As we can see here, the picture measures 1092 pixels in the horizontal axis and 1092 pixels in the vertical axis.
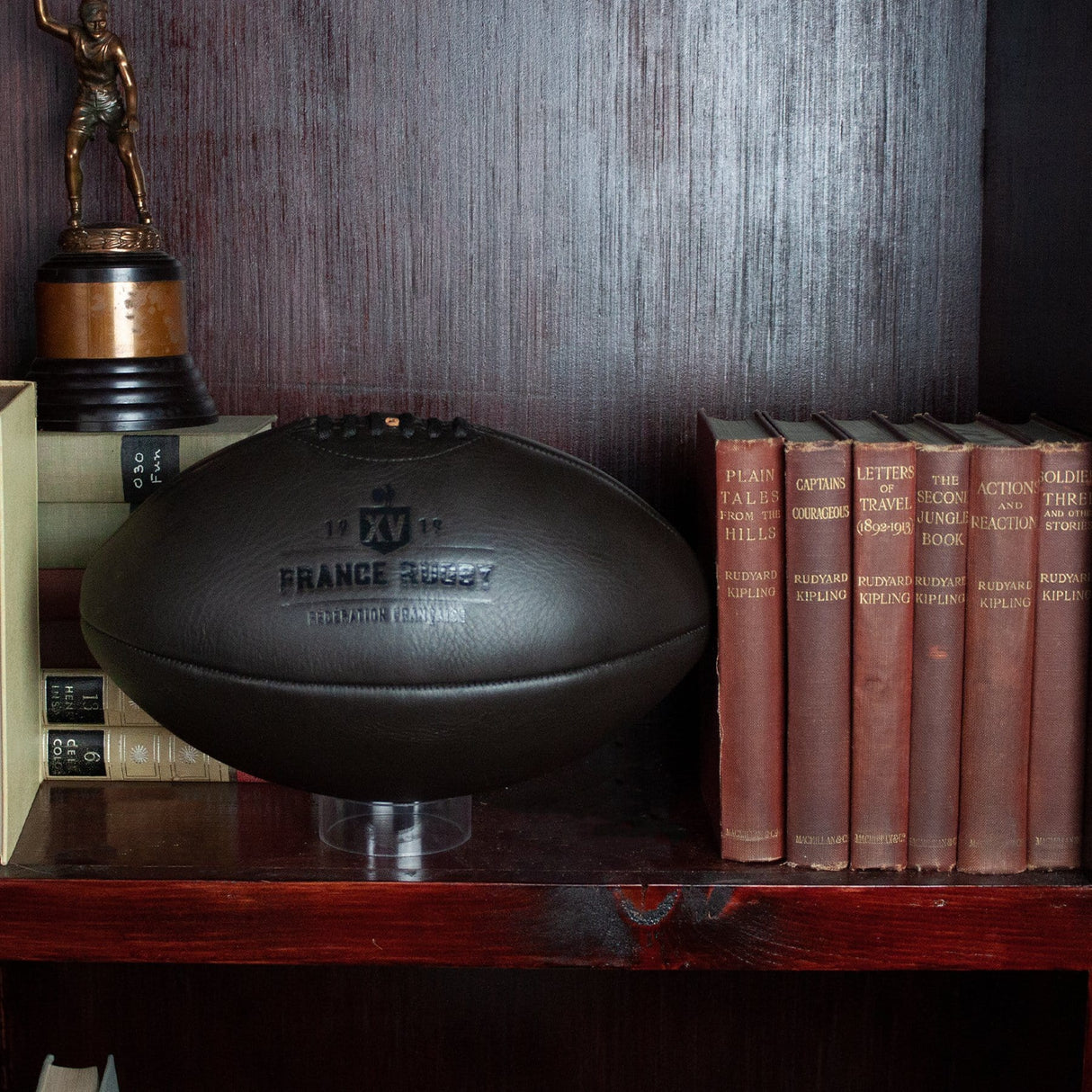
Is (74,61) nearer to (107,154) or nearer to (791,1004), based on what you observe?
(107,154)

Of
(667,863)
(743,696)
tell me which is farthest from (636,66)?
(667,863)

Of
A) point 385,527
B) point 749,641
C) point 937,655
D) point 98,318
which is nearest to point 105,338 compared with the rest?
point 98,318

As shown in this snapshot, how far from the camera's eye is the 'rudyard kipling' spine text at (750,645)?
35.9 inches

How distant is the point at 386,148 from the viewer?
1222 mm

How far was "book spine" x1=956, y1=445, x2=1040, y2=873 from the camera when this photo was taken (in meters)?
0.90

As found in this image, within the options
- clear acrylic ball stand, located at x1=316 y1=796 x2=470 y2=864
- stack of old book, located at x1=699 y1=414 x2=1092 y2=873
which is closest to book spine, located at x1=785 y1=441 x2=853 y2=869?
stack of old book, located at x1=699 y1=414 x2=1092 y2=873

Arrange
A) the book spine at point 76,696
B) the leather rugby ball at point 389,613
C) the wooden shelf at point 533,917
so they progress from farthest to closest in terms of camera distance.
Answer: the book spine at point 76,696 < the wooden shelf at point 533,917 < the leather rugby ball at point 389,613

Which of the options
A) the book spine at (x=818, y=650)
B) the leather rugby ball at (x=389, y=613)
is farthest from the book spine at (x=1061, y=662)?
the leather rugby ball at (x=389, y=613)

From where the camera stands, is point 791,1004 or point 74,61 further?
point 791,1004

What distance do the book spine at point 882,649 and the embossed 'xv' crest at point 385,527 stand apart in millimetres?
319

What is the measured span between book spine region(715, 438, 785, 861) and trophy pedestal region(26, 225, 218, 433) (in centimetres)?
49

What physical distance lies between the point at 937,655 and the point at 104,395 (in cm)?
69

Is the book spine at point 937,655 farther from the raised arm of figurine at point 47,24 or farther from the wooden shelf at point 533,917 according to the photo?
the raised arm of figurine at point 47,24

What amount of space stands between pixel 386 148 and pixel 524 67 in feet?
0.49
